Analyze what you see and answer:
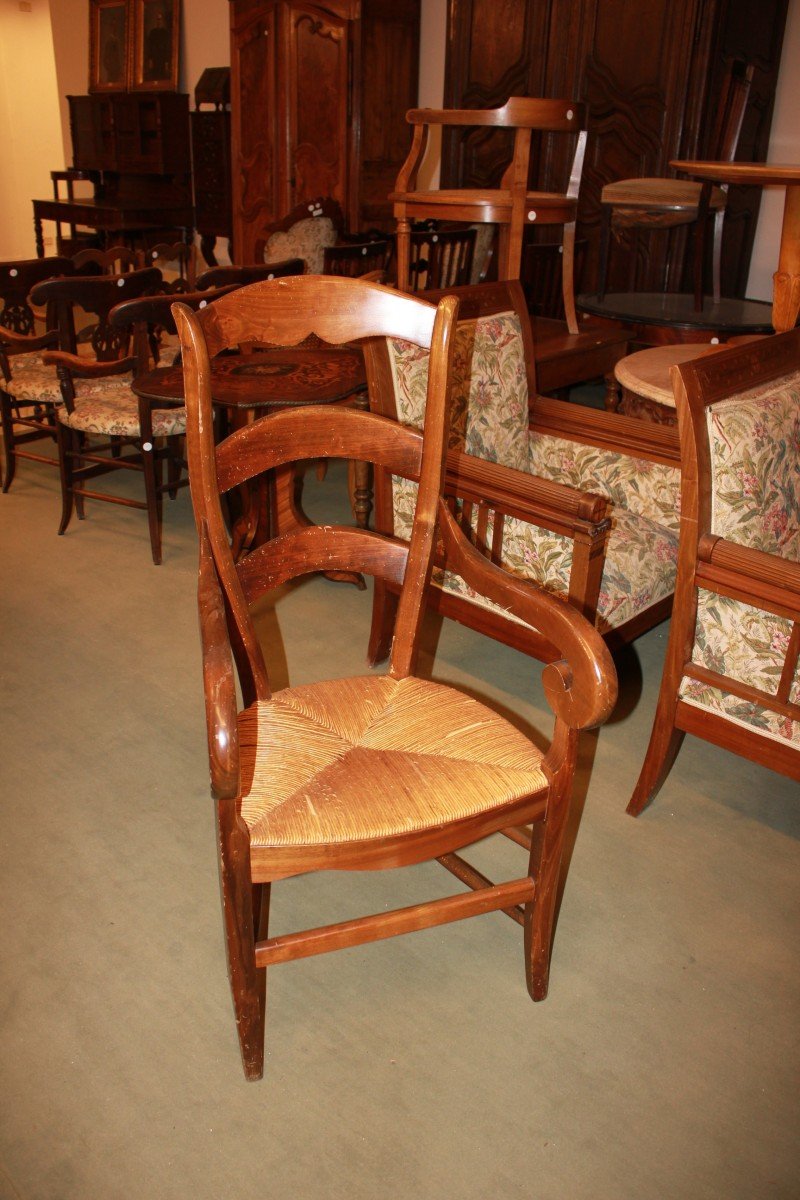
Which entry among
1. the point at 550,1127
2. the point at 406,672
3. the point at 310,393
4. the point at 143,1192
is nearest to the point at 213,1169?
the point at 143,1192

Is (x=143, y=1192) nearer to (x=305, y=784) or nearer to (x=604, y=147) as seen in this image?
(x=305, y=784)

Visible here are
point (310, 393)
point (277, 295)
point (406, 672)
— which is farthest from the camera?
point (310, 393)

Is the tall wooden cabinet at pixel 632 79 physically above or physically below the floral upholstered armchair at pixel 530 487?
above

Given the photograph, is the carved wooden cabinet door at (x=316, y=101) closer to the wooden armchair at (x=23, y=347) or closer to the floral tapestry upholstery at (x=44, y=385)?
the wooden armchair at (x=23, y=347)

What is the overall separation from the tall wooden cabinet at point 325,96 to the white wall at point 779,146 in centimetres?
209

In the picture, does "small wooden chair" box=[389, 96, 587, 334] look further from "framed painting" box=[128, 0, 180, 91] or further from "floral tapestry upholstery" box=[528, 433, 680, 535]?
"framed painting" box=[128, 0, 180, 91]

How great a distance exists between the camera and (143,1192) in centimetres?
125

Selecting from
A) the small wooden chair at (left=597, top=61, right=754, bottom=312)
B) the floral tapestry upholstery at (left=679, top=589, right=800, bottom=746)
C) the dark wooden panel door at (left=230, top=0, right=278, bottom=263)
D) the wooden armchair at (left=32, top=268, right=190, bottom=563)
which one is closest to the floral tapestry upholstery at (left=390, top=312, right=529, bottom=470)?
the floral tapestry upholstery at (left=679, top=589, right=800, bottom=746)

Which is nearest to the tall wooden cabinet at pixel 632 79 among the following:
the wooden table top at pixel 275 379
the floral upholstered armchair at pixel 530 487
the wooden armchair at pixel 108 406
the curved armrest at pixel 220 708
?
the wooden table top at pixel 275 379

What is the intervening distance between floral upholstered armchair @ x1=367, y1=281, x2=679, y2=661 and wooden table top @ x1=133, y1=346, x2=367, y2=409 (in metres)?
0.43

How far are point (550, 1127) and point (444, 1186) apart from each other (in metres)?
0.18

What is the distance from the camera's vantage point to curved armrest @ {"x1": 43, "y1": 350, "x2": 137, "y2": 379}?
116 inches

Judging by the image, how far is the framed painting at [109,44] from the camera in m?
7.20

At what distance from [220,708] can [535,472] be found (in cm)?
171
